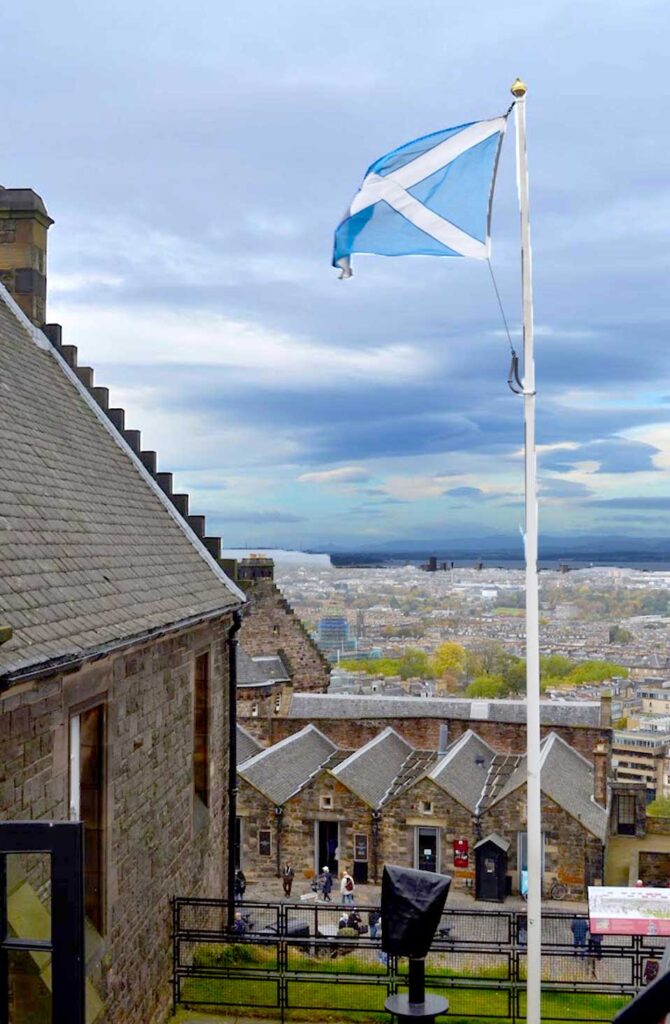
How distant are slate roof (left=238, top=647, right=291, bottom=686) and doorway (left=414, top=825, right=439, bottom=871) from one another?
11.2m

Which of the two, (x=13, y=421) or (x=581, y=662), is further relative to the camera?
(x=581, y=662)

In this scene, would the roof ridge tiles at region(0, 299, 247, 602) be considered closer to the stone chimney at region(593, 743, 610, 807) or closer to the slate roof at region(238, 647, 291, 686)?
the stone chimney at region(593, 743, 610, 807)

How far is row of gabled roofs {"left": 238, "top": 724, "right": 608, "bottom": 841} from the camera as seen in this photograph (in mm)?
30016

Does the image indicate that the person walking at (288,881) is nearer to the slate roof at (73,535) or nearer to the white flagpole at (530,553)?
the slate roof at (73,535)

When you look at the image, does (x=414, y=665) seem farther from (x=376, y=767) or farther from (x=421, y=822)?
(x=421, y=822)

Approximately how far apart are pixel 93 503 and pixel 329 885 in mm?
18182

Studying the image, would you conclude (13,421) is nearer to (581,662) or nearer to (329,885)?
(329,885)

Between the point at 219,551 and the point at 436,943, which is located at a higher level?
the point at 219,551

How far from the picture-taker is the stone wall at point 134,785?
7828mm

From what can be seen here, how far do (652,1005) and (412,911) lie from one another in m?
2.89

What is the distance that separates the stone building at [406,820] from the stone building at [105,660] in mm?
14777

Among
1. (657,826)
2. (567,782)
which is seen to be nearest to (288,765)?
(567,782)

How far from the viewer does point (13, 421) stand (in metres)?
10.9

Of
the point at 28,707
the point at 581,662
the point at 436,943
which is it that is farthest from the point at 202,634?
the point at 581,662
